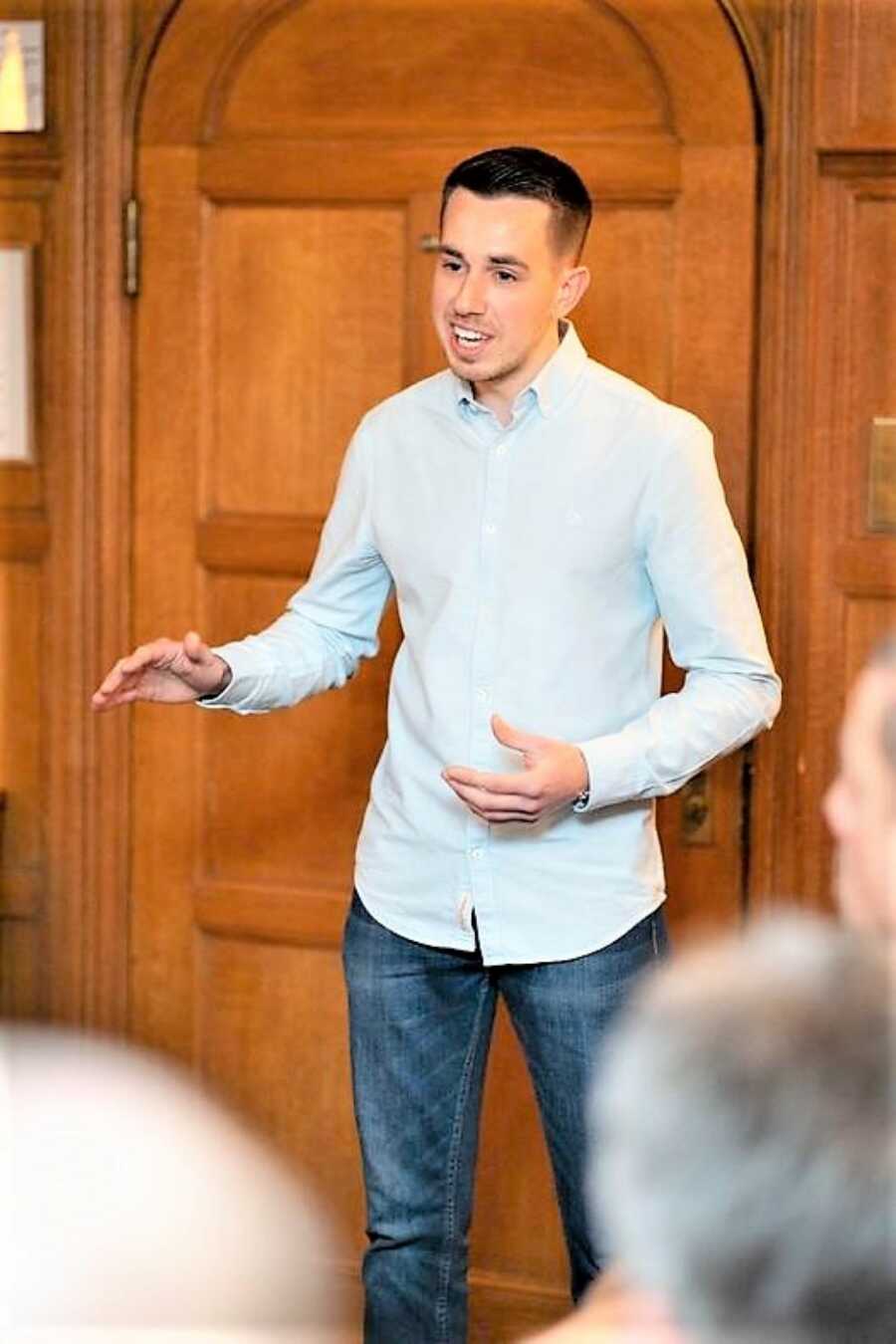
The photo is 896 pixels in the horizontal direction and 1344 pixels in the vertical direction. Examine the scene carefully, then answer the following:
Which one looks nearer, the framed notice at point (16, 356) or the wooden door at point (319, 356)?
the wooden door at point (319, 356)

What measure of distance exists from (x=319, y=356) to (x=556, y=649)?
92 centimetres

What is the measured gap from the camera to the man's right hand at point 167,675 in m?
2.44

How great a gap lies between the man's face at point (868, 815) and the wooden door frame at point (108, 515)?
2.13 m

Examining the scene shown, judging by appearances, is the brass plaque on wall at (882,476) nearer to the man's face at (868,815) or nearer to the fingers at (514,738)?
the fingers at (514,738)

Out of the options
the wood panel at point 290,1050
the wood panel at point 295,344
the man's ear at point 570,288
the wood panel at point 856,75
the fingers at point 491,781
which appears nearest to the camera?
the fingers at point 491,781

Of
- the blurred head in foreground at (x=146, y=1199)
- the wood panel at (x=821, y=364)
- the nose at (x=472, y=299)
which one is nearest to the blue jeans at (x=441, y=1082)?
the blurred head in foreground at (x=146, y=1199)

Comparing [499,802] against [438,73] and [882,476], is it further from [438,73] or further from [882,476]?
[438,73]

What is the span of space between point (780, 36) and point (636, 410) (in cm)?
74

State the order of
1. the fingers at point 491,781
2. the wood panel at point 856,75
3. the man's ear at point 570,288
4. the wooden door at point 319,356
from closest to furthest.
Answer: the fingers at point 491,781
the man's ear at point 570,288
the wood panel at point 856,75
the wooden door at point 319,356

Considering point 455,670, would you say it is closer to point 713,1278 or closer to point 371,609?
point 371,609

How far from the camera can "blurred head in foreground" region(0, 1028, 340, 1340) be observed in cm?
306

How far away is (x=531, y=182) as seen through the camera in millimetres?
2447

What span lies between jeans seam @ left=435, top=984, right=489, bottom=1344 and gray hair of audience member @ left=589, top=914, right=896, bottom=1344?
158 cm

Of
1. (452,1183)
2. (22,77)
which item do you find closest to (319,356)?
(22,77)
